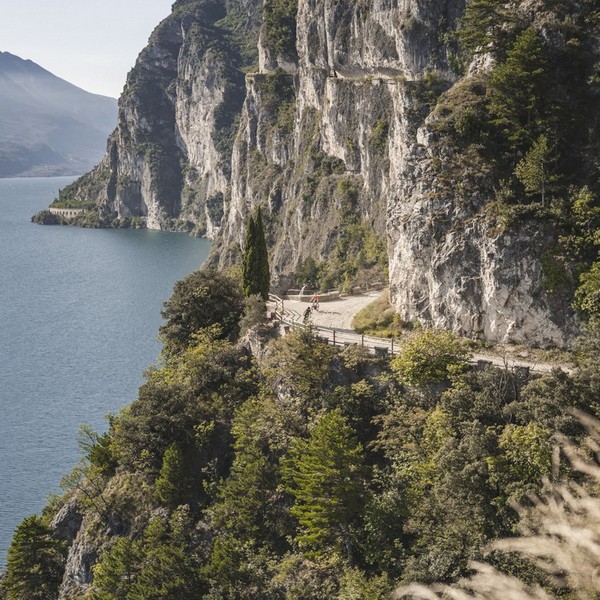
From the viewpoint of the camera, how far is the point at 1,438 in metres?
59.5

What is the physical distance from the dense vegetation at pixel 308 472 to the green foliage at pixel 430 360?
85mm

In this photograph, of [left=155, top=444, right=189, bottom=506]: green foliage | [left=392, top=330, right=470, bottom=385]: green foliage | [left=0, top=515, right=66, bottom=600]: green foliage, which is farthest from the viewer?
[left=0, top=515, right=66, bottom=600]: green foliage


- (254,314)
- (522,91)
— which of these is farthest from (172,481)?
(522,91)

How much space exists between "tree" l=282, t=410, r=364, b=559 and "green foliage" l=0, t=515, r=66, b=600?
1828 centimetres

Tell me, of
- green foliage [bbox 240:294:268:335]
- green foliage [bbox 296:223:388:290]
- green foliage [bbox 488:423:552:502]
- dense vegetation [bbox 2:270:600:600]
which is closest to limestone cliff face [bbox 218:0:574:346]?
green foliage [bbox 296:223:388:290]

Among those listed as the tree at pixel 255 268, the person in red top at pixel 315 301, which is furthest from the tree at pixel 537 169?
the tree at pixel 255 268

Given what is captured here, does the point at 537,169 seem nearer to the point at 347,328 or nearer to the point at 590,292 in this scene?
the point at 590,292

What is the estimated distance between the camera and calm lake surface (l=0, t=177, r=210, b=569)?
5572 cm

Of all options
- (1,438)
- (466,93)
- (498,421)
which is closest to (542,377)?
(498,421)

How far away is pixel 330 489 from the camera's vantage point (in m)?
30.5

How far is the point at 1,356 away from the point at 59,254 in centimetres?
8667

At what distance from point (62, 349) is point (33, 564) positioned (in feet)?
152

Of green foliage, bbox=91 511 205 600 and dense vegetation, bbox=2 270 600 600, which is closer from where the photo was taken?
dense vegetation, bbox=2 270 600 600

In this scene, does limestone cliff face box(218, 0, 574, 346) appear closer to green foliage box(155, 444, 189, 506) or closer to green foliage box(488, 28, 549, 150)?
green foliage box(488, 28, 549, 150)
